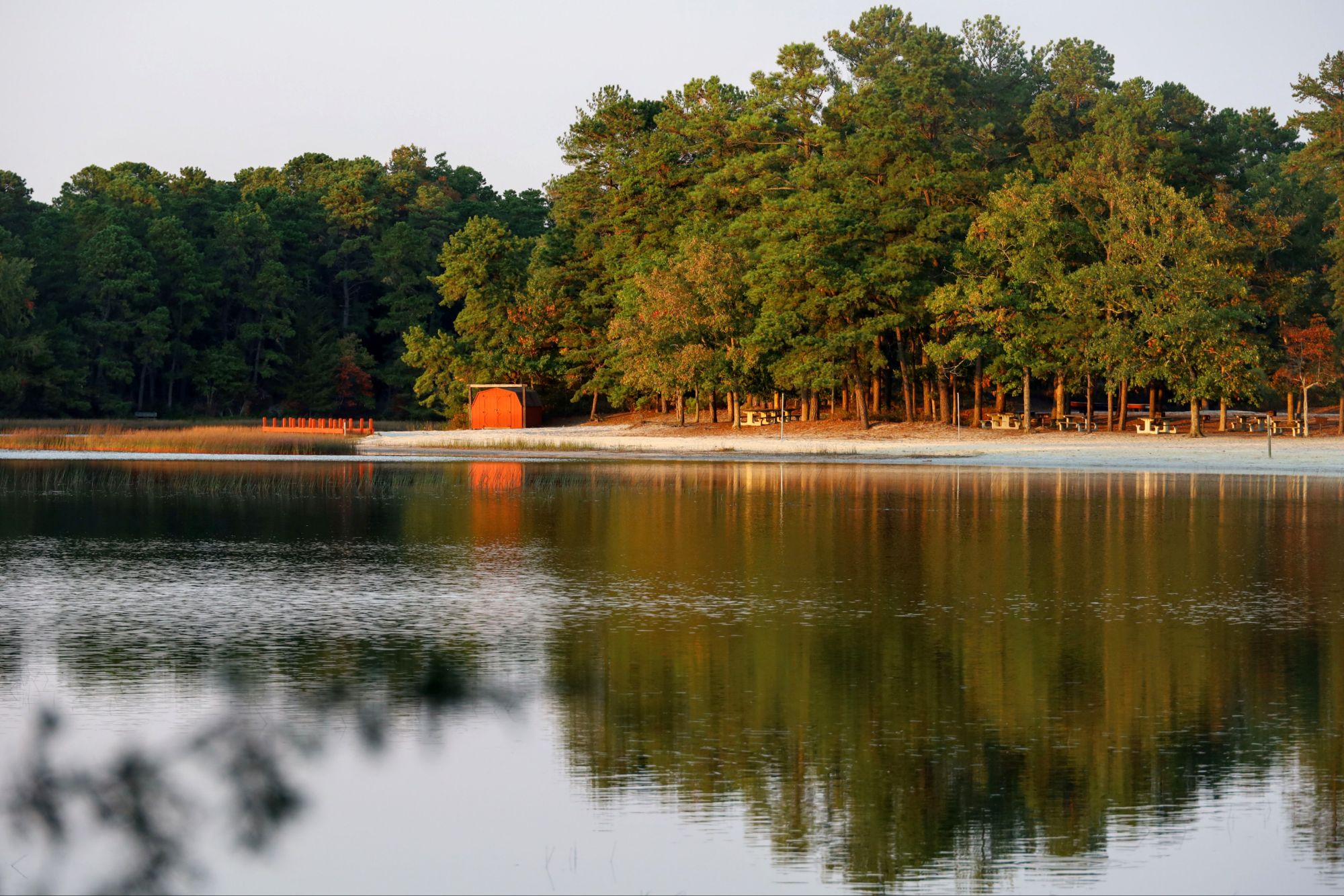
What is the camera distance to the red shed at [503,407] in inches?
3533

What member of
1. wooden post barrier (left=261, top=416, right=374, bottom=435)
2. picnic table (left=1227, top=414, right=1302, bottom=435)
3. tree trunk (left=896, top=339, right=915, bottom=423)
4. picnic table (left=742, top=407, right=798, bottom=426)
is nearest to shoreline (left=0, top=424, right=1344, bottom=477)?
picnic table (left=1227, top=414, right=1302, bottom=435)

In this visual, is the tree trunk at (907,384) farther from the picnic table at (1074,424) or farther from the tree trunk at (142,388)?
the tree trunk at (142,388)

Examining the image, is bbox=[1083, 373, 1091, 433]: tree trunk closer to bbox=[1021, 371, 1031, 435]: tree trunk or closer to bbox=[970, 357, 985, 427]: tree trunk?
bbox=[1021, 371, 1031, 435]: tree trunk

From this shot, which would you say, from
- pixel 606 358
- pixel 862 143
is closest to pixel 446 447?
pixel 606 358

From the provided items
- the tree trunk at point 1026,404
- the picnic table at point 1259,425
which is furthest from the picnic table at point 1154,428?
the tree trunk at point 1026,404

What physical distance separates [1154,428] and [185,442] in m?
43.9

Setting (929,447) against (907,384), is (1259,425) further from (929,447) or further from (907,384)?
(929,447)

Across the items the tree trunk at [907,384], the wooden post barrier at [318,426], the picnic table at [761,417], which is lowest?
the wooden post barrier at [318,426]

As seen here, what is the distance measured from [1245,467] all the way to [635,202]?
50019 mm

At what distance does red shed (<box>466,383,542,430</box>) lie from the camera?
89750 mm

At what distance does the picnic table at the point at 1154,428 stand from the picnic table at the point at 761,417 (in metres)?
19.5

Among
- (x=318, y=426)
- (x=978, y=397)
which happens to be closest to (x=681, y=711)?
(x=978, y=397)

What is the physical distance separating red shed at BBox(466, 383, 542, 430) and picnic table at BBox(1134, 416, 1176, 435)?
1406 inches

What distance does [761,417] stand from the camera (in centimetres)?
8344
